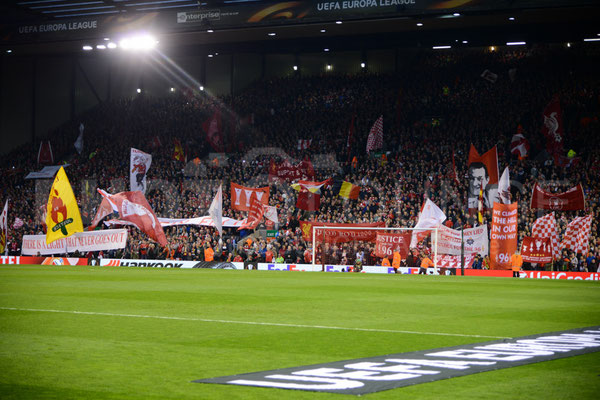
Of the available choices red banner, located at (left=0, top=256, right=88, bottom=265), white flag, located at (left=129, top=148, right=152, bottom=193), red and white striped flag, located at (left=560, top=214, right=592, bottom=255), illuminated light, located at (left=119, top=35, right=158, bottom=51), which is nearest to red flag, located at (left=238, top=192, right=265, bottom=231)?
white flag, located at (left=129, top=148, right=152, bottom=193)

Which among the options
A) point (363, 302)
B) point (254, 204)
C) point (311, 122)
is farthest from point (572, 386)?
point (311, 122)

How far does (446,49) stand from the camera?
57375 mm

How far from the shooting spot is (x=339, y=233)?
4147 centimetres

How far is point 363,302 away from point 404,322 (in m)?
4.71

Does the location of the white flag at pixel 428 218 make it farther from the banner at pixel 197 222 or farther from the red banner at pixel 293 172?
the banner at pixel 197 222

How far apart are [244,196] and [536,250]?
1613 centimetres

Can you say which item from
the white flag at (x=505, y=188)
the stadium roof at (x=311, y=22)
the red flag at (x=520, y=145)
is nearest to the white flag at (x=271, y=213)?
the stadium roof at (x=311, y=22)

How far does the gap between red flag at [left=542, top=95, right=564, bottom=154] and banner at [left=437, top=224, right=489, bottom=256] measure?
350 inches

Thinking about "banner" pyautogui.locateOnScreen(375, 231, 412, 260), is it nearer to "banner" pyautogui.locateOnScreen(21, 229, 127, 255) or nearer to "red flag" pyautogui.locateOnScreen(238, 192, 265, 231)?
"red flag" pyautogui.locateOnScreen(238, 192, 265, 231)

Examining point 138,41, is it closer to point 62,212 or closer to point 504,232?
point 62,212

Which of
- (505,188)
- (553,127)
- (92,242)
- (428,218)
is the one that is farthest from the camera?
(92,242)

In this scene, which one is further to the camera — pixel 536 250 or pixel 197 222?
pixel 197 222

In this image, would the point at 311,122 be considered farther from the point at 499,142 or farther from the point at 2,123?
the point at 2,123

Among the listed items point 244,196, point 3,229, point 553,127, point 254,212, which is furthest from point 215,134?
point 553,127
